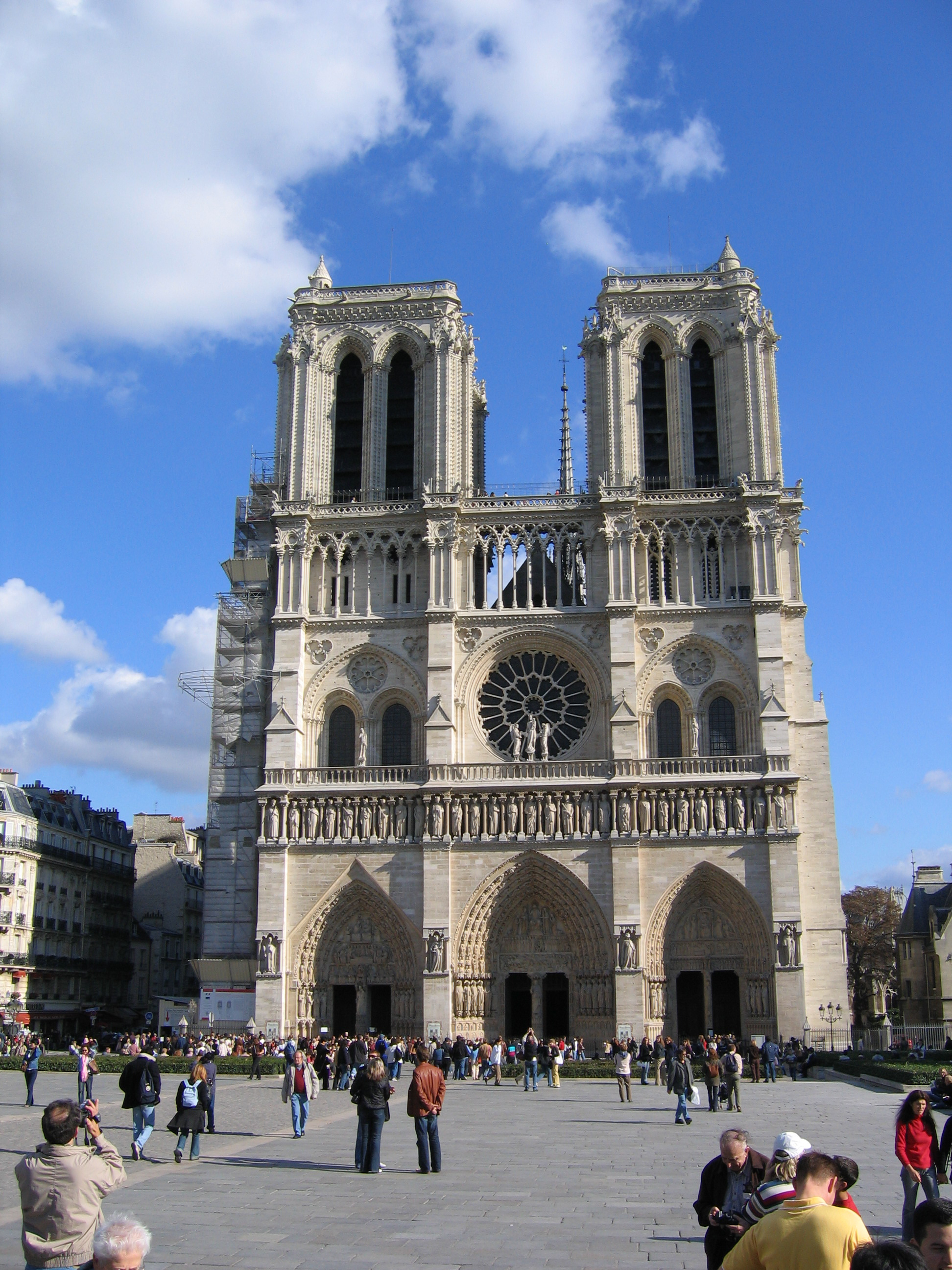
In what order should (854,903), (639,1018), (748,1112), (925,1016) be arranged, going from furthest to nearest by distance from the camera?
1. (854,903)
2. (925,1016)
3. (639,1018)
4. (748,1112)

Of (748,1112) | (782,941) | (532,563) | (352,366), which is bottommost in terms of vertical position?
(748,1112)

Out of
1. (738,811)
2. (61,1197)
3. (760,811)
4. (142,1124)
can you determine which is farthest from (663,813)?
(61,1197)

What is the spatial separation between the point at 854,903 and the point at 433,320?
34.9 m

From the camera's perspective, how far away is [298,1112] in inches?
705

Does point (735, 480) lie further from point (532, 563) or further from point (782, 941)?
point (782, 941)

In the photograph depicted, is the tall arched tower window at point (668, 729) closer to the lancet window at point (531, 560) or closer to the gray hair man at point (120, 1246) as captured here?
the lancet window at point (531, 560)

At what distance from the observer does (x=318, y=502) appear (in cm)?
4238

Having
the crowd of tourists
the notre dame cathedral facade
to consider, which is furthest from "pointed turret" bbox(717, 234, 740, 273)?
the crowd of tourists

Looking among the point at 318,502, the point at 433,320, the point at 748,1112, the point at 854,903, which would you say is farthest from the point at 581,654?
the point at 854,903

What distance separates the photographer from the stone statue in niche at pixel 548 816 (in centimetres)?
3794

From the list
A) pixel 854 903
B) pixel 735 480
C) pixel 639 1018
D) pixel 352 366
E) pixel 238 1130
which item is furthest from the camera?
pixel 854 903

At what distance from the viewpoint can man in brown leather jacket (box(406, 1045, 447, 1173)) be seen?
532 inches

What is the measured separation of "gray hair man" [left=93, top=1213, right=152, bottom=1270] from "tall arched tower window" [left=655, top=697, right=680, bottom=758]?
35349 mm

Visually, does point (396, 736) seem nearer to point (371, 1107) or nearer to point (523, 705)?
point (523, 705)
